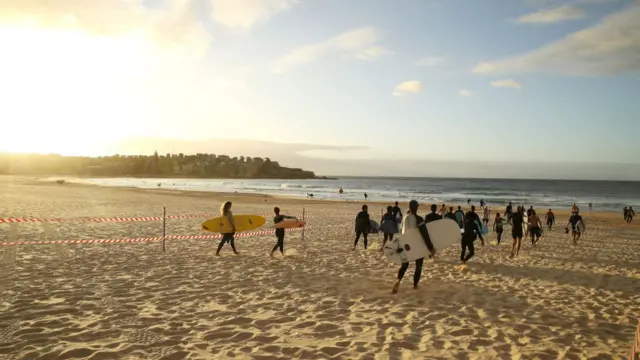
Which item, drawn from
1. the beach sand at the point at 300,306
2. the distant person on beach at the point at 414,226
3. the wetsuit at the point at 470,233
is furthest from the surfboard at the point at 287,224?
the wetsuit at the point at 470,233

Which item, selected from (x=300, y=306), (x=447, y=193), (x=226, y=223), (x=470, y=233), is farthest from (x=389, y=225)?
(x=447, y=193)

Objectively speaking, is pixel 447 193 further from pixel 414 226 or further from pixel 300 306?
pixel 300 306

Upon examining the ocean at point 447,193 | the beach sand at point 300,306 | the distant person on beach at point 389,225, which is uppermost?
the distant person on beach at point 389,225

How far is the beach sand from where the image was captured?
5.74 metres

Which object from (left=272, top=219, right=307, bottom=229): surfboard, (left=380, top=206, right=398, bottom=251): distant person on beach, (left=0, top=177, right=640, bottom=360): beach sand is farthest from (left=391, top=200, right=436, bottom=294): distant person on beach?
(left=380, top=206, right=398, bottom=251): distant person on beach

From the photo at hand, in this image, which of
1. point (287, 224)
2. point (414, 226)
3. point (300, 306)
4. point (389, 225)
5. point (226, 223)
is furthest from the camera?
point (389, 225)

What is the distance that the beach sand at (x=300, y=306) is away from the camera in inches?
226

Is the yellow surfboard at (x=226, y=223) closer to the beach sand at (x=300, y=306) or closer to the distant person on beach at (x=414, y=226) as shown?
the beach sand at (x=300, y=306)

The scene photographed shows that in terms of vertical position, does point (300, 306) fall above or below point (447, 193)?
above

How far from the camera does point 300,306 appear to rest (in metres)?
7.68

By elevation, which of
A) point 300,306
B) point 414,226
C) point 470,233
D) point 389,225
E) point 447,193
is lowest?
point 447,193

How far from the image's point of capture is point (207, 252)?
522 inches

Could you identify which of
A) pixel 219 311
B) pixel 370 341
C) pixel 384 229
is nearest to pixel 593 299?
pixel 370 341

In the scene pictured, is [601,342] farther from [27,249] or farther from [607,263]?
[27,249]
